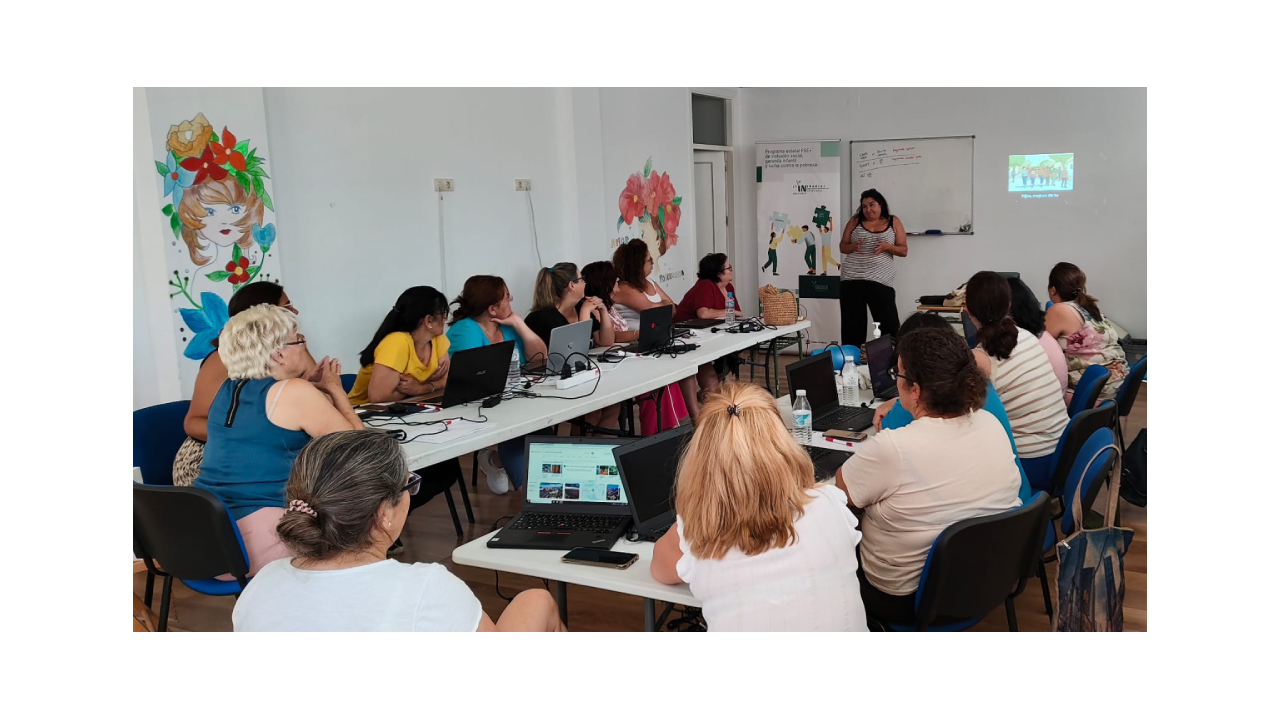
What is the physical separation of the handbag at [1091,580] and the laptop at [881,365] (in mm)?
1851

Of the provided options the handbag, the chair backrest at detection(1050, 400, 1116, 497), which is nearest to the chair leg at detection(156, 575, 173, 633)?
the handbag

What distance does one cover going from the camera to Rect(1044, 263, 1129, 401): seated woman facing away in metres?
4.59

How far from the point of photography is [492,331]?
15.9 ft

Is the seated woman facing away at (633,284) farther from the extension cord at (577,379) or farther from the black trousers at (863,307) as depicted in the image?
the black trousers at (863,307)

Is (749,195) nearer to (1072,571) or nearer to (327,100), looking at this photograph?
(327,100)

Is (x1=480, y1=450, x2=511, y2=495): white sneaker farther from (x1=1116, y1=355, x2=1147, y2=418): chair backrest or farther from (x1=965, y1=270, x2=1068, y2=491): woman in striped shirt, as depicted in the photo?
(x1=1116, y1=355, x2=1147, y2=418): chair backrest

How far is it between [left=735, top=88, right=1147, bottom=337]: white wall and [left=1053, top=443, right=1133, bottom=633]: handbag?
6.12 m

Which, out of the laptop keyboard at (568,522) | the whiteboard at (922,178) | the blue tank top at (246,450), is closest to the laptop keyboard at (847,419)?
the laptop keyboard at (568,522)

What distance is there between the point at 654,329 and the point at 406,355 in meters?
1.69

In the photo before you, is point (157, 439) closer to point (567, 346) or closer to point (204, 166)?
point (204, 166)

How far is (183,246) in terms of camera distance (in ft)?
14.0

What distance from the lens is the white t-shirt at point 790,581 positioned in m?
1.96

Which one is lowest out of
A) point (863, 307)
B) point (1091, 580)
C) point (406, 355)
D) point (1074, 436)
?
point (1091, 580)

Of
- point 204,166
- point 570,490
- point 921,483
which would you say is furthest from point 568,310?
point 921,483
